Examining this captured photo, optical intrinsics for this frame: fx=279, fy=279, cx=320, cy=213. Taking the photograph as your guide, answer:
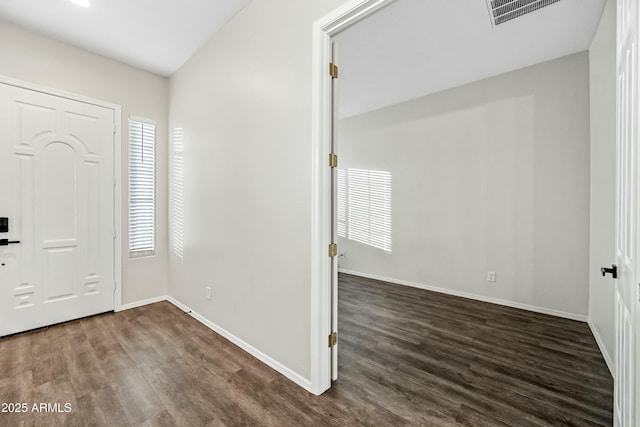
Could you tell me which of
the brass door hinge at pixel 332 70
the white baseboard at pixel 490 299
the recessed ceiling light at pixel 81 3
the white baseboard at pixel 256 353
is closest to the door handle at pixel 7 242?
the white baseboard at pixel 256 353

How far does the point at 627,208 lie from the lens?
116cm

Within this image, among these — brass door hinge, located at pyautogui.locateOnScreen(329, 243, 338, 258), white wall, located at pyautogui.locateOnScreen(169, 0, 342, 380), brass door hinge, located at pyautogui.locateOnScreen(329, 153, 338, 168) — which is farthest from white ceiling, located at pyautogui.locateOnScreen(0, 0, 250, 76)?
brass door hinge, located at pyautogui.locateOnScreen(329, 243, 338, 258)

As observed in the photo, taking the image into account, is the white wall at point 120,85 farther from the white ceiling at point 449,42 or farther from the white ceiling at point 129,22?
the white ceiling at point 449,42

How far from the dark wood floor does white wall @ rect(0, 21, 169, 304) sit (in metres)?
0.65

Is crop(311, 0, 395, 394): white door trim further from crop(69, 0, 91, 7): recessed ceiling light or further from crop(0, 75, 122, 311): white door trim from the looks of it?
crop(0, 75, 122, 311): white door trim

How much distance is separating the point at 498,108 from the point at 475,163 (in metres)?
0.73

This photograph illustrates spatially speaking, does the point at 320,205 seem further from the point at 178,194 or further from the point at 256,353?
the point at 178,194

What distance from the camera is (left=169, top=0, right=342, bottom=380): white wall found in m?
2.02

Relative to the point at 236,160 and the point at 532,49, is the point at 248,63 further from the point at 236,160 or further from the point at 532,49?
the point at 532,49

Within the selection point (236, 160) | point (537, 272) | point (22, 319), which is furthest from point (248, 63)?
point (537, 272)

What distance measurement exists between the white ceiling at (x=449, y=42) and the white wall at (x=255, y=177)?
0.65 metres

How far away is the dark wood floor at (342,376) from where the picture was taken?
1702 millimetres

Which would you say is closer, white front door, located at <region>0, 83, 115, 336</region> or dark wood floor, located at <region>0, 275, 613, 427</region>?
dark wood floor, located at <region>0, 275, 613, 427</region>

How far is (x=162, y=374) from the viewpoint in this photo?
2123 mm
